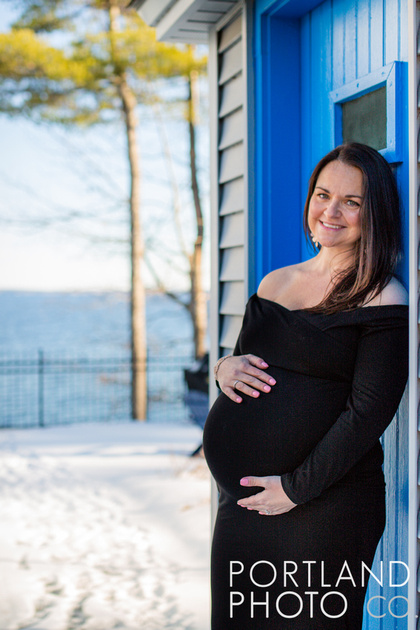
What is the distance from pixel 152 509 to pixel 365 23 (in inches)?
135

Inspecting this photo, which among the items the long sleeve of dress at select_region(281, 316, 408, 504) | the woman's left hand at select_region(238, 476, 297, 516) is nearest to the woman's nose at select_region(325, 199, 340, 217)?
the long sleeve of dress at select_region(281, 316, 408, 504)

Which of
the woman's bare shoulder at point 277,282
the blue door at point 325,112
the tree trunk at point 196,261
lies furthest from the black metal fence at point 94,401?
the woman's bare shoulder at point 277,282

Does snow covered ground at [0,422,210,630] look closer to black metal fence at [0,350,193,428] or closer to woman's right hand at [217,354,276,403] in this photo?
woman's right hand at [217,354,276,403]

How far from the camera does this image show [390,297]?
1.38 m

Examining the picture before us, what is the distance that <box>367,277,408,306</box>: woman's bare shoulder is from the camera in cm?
138

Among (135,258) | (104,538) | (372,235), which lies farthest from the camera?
(135,258)

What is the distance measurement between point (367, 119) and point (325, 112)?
0.30 m

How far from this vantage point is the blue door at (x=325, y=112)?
1.65 meters

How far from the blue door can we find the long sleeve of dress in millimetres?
317

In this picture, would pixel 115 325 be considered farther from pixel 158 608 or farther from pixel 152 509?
pixel 158 608

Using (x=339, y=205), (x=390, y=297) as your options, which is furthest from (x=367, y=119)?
(x=390, y=297)

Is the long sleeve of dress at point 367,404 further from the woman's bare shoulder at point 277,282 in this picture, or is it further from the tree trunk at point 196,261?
the tree trunk at point 196,261

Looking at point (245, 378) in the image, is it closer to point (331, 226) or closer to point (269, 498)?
point (269, 498)

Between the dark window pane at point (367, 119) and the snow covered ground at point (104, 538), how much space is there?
2.05 metres
